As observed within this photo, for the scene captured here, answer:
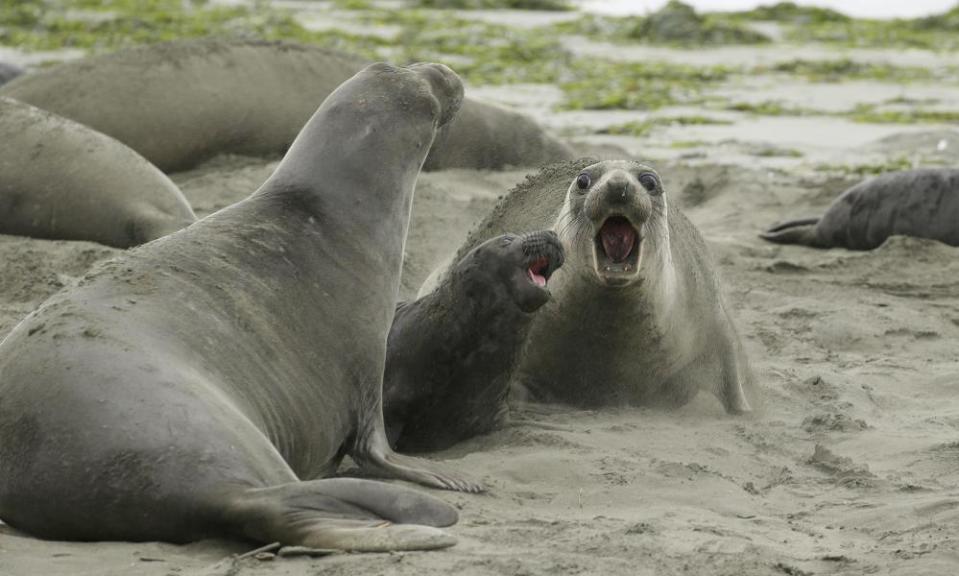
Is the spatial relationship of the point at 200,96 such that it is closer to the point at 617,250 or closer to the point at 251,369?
the point at 617,250

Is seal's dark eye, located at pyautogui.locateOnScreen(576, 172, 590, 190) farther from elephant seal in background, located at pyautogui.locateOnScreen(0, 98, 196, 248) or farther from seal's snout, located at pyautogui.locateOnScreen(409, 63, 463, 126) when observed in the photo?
elephant seal in background, located at pyautogui.locateOnScreen(0, 98, 196, 248)

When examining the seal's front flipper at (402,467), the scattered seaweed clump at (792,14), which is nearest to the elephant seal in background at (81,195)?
the seal's front flipper at (402,467)

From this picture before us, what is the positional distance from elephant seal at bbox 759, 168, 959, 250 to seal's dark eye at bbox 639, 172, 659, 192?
3.60 metres

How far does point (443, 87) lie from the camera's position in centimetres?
537

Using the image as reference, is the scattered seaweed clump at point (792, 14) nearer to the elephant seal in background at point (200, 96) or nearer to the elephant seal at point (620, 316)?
the elephant seal in background at point (200, 96)

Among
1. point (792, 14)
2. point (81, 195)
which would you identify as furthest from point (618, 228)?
point (792, 14)

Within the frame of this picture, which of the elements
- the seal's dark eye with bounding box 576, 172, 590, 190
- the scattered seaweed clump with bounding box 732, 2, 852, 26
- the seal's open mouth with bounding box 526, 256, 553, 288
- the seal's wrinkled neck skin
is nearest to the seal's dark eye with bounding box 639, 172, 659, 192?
the seal's wrinkled neck skin

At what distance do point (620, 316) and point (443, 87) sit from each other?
0.98 meters

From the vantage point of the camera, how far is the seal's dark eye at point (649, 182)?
5645 mm

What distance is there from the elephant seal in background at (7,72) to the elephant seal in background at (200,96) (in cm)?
223

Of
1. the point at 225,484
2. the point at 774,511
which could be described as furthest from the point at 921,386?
the point at 225,484

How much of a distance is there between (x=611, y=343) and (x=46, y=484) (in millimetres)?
2431

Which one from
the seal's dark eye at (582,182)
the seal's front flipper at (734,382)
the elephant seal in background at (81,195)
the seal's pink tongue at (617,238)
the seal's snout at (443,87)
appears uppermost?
the seal's snout at (443,87)

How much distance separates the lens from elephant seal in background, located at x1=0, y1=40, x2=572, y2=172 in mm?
9094
